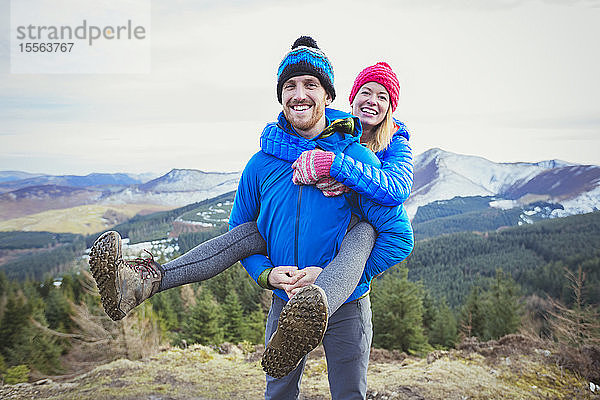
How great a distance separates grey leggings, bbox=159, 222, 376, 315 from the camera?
1.90 meters

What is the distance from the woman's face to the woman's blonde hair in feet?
0.10

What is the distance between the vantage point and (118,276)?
6.40 ft

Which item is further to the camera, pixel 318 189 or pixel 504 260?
pixel 504 260

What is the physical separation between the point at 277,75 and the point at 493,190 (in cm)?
19370

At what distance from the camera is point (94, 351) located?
16.6 meters

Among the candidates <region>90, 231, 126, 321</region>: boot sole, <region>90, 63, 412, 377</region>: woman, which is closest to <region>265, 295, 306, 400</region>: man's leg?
<region>90, 63, 412, 377</region>: woman

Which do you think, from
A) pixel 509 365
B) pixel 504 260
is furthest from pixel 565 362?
pixel 504 260

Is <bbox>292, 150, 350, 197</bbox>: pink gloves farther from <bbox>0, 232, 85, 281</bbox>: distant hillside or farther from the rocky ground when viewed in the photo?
<bbox>0, 232, 85, 281</bbox>: distant hillside

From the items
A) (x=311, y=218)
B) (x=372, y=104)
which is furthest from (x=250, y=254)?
(x=372, y=104)

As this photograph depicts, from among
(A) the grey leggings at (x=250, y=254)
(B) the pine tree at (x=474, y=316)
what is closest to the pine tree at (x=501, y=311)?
(B) the pine tree at (x=474, y=316)

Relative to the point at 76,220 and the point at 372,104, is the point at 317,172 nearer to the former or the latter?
the point at 372,104

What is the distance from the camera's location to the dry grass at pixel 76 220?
121 meters

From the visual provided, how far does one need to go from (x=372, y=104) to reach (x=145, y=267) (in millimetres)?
1768

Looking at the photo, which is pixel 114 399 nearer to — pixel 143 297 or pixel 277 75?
pixel 143 297
